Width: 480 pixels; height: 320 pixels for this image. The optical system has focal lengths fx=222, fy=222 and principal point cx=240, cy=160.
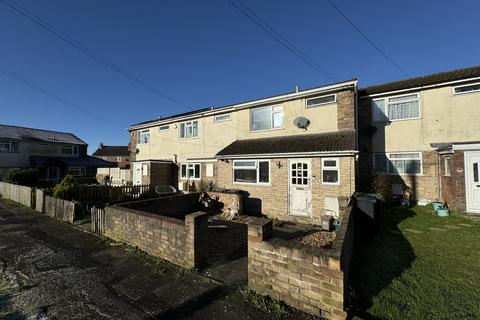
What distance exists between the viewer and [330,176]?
9.51 meters

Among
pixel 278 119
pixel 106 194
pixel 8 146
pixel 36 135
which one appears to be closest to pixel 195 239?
pixel 106 194

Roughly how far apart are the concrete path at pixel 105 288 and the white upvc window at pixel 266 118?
9.60 metres

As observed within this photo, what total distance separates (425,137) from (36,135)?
3972 centimetres

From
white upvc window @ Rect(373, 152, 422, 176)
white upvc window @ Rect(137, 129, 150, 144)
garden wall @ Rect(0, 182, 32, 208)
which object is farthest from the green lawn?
white upvc window @ Rect(137, 129, 150, 144)

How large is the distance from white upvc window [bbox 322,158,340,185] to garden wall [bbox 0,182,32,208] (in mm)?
14863

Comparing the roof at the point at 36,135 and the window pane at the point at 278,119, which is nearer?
the window pane at the point at 278,119

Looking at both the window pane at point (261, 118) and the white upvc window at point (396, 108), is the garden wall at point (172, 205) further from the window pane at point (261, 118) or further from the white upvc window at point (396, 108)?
the white upvc window at point (396, 108)

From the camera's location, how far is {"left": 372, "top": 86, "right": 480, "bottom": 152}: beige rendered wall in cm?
1043

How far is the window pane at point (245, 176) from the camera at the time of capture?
11.6 m

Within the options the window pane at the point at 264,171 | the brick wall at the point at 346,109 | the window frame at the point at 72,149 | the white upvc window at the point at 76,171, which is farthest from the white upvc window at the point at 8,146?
the brick wall at the point at 346,109

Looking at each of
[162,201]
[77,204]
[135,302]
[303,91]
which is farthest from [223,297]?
[303,91]

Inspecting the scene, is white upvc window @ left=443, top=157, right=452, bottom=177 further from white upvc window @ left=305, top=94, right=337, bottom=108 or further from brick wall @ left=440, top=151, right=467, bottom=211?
white upvc window @ left=305, top=94, right=337, bottom=108

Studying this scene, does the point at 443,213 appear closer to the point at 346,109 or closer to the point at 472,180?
the point at 472,180

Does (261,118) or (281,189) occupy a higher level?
(261,118)
